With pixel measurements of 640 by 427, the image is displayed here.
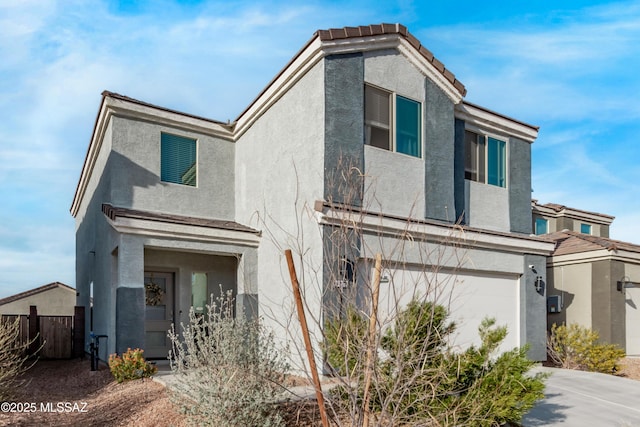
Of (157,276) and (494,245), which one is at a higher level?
(494,245)

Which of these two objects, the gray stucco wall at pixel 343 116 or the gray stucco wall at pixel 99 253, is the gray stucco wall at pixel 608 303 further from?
the gray stucco wall at pixel 99 253

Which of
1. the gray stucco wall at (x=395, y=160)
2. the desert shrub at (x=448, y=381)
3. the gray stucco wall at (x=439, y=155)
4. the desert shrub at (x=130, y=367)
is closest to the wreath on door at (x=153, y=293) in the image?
the desert shrub at (x=130, y=367)

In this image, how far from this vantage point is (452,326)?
685 cm

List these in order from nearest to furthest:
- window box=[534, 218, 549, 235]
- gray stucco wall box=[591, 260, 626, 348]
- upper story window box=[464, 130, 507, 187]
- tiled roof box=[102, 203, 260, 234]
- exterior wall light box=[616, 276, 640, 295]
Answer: tiled roof box=[102, 203, 260, 234] < upper story window box=[464, 130, 507, 187] < gray stucco wall box=[591, 260, 626, 348] < exterior wall light box=[616, 276, 640, 295] < window box=[534, 218, 549, 235]

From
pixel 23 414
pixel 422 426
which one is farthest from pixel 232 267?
pixel 422 426

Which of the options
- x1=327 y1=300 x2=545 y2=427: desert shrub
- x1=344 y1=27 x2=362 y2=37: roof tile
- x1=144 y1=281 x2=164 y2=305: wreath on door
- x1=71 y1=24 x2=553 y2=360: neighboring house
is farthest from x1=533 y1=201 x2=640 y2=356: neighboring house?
x1=144 y1=281 x2=164 y2=305: wreath on door

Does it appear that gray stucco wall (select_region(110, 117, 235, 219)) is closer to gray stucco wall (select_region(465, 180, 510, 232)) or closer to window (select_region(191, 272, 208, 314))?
window (select_region(191, 272, 208, 314))

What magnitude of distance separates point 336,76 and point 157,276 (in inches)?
288

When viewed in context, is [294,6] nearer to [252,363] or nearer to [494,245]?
[252,363]

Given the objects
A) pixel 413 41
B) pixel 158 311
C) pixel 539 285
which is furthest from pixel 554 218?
pixel 158 311

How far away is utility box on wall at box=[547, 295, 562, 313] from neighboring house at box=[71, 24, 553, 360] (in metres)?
2.03

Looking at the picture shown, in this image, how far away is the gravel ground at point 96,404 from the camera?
7203mm

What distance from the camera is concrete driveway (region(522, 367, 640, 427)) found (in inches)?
321

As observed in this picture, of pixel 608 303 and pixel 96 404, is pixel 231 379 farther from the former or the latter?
pixel 608 303
